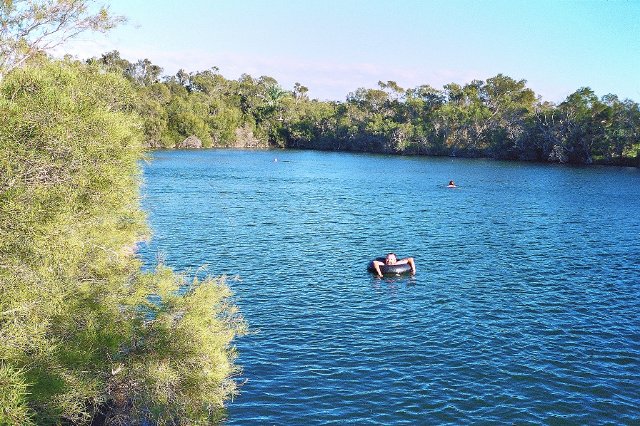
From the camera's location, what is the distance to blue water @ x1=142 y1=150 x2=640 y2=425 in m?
18.7

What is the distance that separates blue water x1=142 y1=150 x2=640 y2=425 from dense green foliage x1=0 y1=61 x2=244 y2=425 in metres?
3.05

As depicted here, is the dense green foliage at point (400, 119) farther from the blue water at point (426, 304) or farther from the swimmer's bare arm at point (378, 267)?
the swimmer's bare arm at point (378, 267)

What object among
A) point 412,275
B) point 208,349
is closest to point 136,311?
point 208,349

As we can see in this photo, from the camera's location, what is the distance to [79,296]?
1580 centimetres

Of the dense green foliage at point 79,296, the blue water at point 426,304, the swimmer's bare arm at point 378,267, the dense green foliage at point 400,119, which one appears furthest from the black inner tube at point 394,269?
the dense green foliage at point 400,119

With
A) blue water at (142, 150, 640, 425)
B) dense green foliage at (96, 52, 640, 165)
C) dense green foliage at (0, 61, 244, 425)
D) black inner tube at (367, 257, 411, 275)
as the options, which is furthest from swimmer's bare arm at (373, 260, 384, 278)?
dense green foliage at (96, 52, 640, 165)

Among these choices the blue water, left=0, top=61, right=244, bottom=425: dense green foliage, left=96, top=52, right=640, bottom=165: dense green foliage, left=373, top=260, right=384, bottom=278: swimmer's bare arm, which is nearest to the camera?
left=0, top=61, right=244, bottom=425: dense green foliage

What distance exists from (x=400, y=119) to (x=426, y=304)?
141 meters

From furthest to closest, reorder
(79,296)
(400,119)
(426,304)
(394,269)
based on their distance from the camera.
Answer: (400,119) → (394,269) → (426,304) → (79,296)

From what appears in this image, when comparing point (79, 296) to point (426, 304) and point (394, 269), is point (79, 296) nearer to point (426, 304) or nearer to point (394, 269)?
point (426, 304)

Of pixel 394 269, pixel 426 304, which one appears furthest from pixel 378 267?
pixel 426 304

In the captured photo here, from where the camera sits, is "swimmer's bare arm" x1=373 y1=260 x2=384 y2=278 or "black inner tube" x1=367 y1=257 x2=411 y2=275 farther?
"swimmer's bare arm" x1=373 y1=260 x2=384 y2=278

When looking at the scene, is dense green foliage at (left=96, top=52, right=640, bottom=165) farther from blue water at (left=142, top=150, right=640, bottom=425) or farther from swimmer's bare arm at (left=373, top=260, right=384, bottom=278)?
swimmer's bare arm at (left=373, top=260, right=384, bottom=278)

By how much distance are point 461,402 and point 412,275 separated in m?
14.7
